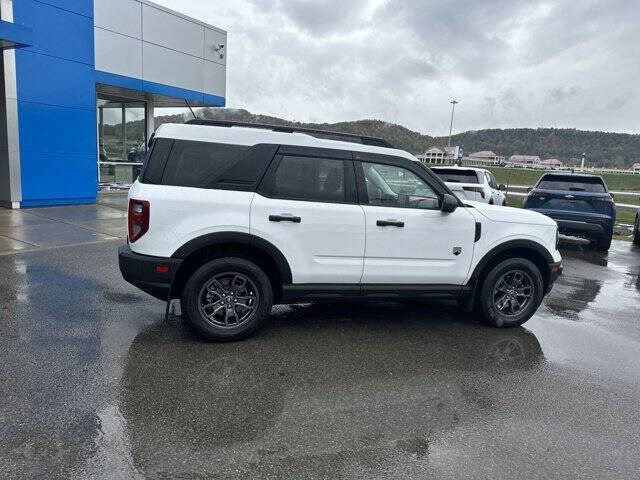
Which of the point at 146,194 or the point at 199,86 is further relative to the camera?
the point at 199,86

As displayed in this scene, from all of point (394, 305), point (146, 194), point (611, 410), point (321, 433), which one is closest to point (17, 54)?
point (146, 194)

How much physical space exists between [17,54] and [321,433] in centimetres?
1315

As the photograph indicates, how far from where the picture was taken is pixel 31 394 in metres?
3.70

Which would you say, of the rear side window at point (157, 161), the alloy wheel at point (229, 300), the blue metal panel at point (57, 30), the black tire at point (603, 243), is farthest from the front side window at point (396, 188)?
the blue metal panel at point (57, 30)

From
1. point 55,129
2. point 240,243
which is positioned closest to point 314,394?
point 240,243

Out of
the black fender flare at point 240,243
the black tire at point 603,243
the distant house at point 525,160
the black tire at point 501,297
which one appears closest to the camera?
the black fender flare at point 240,243

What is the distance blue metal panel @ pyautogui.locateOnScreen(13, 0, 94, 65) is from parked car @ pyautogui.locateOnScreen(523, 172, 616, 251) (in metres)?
12.2

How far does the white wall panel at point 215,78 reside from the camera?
1923 cm

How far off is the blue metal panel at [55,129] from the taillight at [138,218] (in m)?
10.4

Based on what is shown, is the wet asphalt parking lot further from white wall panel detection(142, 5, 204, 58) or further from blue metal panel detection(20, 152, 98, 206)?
white wall panel detection(142, 5, 204, 58)

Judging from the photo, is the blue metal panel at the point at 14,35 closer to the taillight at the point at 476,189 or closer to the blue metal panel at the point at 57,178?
the blue metal panel at the point at 57,178

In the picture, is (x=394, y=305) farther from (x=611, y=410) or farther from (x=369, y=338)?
(x=611, y=410)

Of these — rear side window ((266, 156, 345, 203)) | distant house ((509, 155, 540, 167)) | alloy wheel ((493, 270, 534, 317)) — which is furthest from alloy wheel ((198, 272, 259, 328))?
distant house ((509, 155, 540, 167))

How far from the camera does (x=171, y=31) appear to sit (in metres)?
17.3
